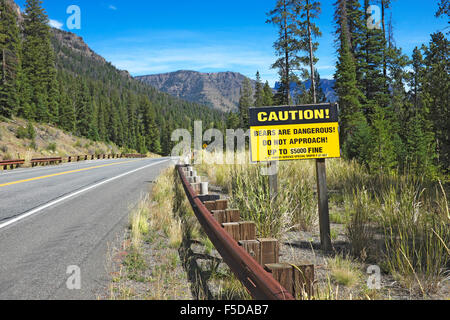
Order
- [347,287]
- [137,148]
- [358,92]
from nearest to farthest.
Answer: [347,287]
[358,92]
[137,148]

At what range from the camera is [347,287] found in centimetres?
300

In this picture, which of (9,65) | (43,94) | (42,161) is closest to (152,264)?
(42,161)

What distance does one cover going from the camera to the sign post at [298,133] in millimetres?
4391

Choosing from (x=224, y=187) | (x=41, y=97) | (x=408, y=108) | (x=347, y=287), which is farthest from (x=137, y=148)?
(x=347, y=287)

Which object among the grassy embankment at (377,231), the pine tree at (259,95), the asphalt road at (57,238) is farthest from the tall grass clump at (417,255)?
the pine tree at (259,95)

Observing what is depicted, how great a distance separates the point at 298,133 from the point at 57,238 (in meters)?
3.98

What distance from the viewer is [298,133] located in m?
4.43

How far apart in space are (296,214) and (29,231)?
176 inches

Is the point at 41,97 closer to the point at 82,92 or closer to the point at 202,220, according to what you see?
the point at 82,92

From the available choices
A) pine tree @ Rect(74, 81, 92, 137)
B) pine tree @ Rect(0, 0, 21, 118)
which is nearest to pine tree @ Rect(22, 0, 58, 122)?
pine tree @ Rect(0, 0, 21, 118)

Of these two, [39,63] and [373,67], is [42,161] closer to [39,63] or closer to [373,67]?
[373,67]

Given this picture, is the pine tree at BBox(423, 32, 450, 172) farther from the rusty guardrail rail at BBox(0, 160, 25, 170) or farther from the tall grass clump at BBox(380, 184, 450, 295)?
the rusty guardrail rail at BBox(0, 160, 25, 170)

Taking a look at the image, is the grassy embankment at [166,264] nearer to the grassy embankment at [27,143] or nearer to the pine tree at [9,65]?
the grassy embankment at [27,143]
